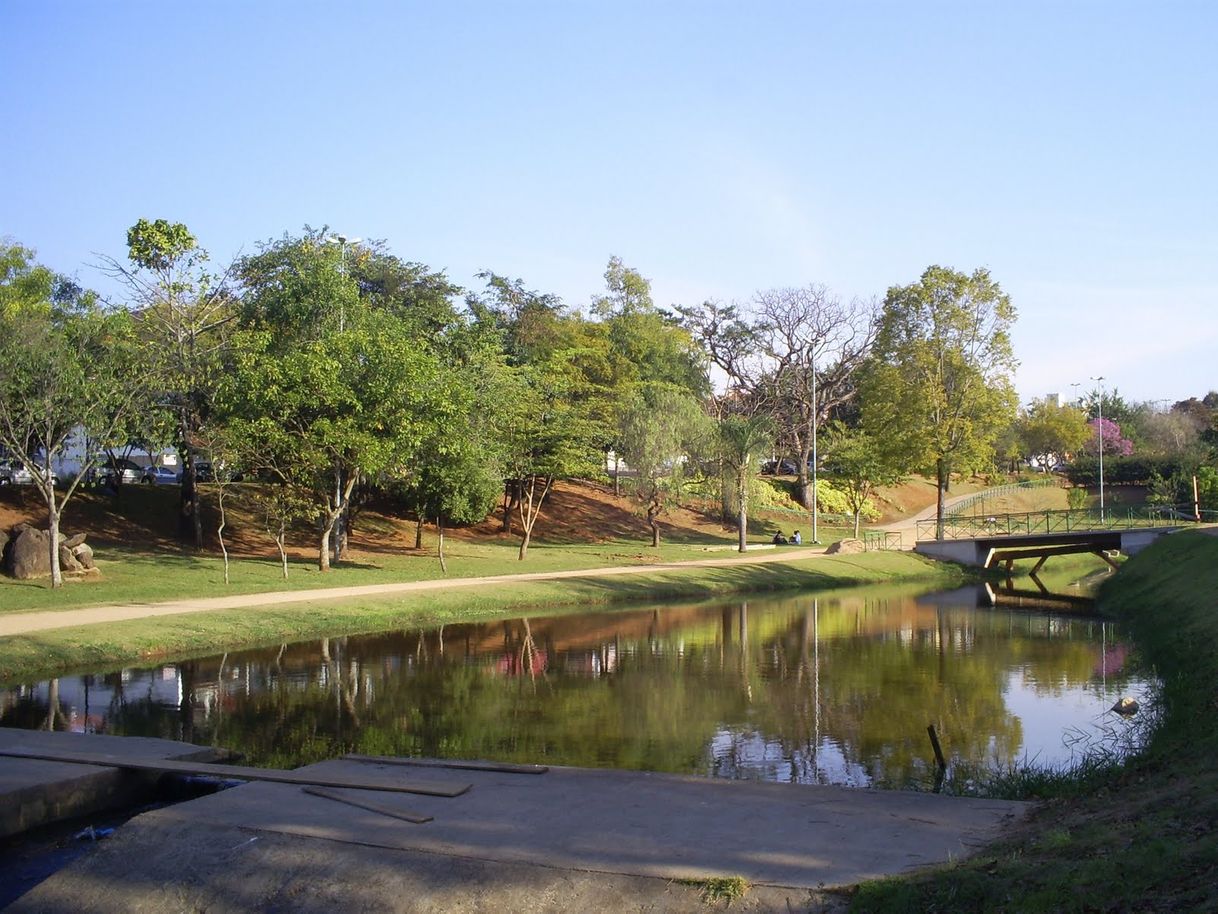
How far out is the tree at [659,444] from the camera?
2028 inches

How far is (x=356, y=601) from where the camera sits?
3003 centimetres

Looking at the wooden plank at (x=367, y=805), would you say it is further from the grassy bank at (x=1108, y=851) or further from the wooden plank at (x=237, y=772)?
the grassy bank at (x=1108, y=851)

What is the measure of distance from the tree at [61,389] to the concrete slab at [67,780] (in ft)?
61.1

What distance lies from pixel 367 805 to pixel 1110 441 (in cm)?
9528

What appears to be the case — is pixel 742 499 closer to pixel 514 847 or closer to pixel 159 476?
pixel 159 476

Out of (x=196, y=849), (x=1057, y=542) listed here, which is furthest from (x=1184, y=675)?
(x=1057, y=542)

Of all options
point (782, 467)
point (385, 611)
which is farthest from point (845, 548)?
point (782, 467)

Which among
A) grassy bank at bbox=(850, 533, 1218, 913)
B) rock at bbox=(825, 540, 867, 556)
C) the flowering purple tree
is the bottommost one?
grassy bank at bbox=(850, 533, 1218, 913)

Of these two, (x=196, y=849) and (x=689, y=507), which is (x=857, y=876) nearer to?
(x=196, y=849)

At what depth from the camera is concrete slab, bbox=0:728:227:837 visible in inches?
436

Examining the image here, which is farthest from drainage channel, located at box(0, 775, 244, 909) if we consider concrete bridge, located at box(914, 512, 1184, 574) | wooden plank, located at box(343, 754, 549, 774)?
concrete bridge, located at box(914, 512, 1184, 574)

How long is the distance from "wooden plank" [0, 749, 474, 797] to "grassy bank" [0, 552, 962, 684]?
9.21 meters

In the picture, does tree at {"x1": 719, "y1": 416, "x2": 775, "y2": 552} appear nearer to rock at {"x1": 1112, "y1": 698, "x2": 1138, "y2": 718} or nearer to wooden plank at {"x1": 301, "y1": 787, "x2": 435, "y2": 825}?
rock at {"x1": 1112, "y1": 698, "x2": 1138, "y2": 718}

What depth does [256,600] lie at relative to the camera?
2927 centimetres
